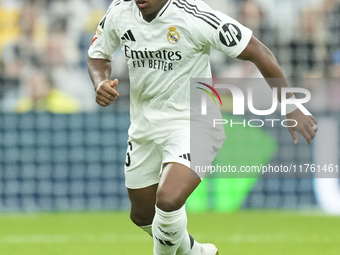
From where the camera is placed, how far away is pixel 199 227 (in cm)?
714

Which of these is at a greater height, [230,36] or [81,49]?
[230,36]

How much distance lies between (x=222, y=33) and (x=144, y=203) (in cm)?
132

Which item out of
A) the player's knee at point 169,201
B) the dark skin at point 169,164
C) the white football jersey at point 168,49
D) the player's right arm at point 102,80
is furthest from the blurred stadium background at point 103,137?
the player's knee at point 169,201

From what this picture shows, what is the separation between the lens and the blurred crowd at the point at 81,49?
8.81 meters

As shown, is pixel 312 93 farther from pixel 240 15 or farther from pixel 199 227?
pixel 199 227

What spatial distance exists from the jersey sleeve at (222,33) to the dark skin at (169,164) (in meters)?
0.06

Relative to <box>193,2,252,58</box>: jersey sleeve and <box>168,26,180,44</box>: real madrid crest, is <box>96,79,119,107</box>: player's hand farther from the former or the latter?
<box>193,2,252,58</box>: jersey sleeve

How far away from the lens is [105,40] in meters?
4.62

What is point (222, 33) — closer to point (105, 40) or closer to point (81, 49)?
point (105, 40)

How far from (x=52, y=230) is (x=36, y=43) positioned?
3263mm

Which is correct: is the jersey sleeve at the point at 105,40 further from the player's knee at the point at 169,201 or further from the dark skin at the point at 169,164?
the player's knee at the point at 169,201

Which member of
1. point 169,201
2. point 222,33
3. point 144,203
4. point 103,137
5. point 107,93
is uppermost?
point 222,33

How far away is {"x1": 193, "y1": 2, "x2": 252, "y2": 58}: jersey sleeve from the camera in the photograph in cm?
413

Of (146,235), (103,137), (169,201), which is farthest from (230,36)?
(103,137)
